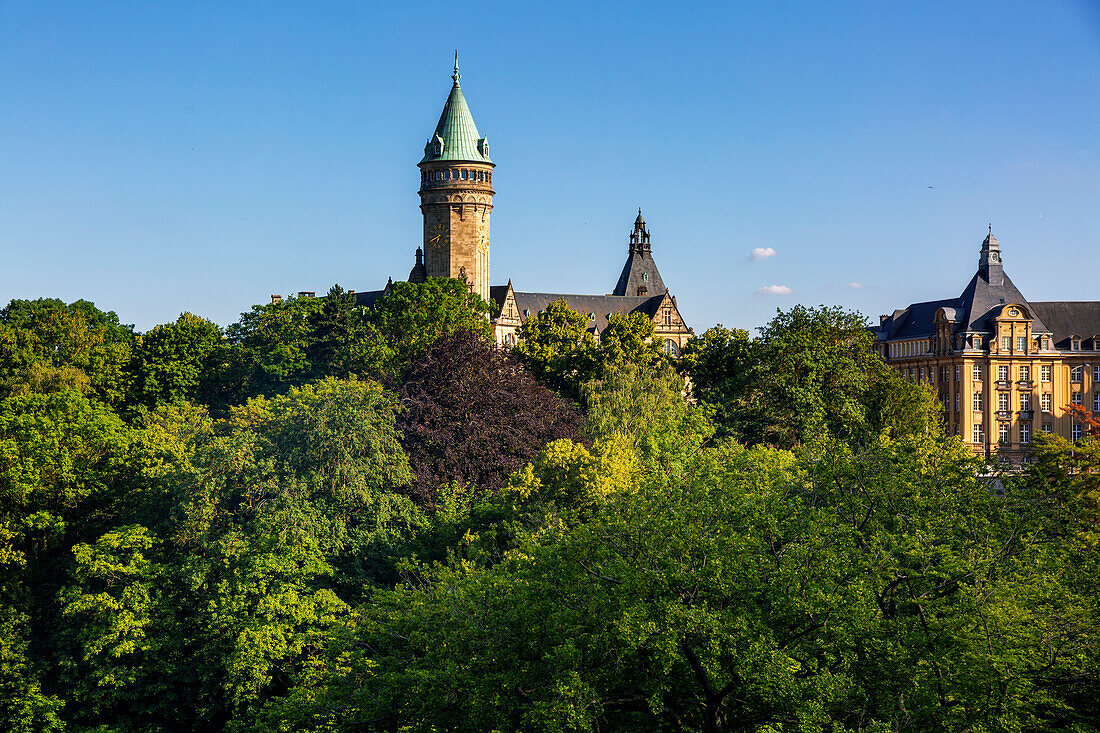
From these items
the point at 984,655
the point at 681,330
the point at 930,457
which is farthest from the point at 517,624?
the point at 681,330

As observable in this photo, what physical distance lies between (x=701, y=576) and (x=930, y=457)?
16707 millimetres

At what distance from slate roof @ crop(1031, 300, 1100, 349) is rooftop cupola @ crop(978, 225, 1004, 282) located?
16.3 feet

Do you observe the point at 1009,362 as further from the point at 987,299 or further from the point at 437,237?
the point at 437,237

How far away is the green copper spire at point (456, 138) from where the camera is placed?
251 ft

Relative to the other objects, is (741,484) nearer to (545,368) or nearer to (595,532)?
(595,532)

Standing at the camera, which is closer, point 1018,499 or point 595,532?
point 595,532

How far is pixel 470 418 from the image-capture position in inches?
1890

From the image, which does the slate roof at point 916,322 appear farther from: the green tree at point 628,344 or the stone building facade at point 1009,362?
the green tree at point 628,344

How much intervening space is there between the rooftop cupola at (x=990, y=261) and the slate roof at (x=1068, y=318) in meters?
4.97

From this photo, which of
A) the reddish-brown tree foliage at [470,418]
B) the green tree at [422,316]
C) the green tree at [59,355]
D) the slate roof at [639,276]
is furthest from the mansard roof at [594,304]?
the reddish-brown tree foliage at [470,418]

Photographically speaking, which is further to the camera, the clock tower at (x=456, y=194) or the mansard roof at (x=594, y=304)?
the mansard roof at (x=594, y=304)

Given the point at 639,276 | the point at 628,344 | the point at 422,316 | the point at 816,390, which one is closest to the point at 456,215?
the point at 422,316

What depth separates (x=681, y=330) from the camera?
10031cm

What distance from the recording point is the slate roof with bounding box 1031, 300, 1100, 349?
91.9 m
